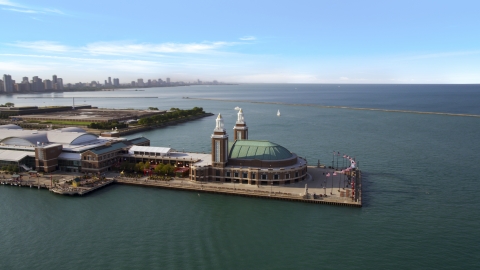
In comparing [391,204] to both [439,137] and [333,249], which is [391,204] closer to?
[333,249]

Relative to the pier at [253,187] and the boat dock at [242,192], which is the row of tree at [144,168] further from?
the boat dock at [242,192]

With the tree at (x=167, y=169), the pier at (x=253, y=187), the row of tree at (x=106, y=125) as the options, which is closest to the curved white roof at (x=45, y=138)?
the pier at (x=253, y=187)

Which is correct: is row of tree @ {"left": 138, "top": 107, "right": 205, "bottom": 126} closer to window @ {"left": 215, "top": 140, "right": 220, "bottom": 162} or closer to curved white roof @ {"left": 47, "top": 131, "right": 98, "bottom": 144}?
curved white roof @ {"left": 47, "top": 131, "right": 98, "bottom": 144}

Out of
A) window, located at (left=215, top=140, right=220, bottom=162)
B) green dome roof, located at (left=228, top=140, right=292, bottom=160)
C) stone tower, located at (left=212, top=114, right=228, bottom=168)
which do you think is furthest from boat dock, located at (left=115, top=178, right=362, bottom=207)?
green dome roof, located at (left=228, top=140, right=292, bottom=160)

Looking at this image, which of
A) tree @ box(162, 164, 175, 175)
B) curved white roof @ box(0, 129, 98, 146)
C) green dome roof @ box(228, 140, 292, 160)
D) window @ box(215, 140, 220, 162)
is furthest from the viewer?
curved white roof @ box(0, 129, 98, 146)

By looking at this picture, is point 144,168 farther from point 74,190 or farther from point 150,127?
point 150,127

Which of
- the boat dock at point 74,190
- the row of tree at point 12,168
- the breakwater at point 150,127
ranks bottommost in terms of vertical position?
the boat dock at point 74,190

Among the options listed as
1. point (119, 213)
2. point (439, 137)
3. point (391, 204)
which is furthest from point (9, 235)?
point (439, 137)

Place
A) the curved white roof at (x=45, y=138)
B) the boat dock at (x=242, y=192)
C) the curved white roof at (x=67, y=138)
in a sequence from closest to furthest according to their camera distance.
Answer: the boat dock at (x=242, y=192), the curved white roof at (x=45, y=138), the curved white roof at (x=67, y=138)

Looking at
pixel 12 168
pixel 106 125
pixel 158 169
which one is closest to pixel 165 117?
pixel 106 125
